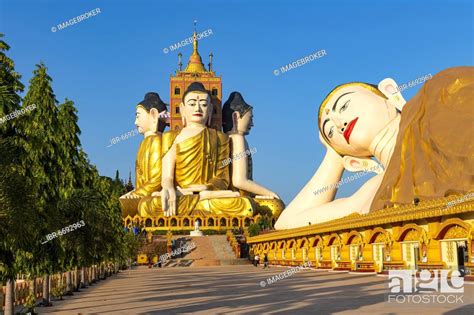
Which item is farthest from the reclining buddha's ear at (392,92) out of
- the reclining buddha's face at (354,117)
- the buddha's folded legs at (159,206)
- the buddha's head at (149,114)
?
the buddha's head at (149,114)

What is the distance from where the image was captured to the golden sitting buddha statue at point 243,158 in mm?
63969

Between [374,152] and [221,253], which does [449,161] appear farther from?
[221,253]

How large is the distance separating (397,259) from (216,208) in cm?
3743

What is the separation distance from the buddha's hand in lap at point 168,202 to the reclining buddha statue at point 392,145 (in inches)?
932

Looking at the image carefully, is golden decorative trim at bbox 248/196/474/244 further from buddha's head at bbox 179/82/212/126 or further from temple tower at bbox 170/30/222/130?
temple tower at bbox 170/30/222/130

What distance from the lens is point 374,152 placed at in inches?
1241

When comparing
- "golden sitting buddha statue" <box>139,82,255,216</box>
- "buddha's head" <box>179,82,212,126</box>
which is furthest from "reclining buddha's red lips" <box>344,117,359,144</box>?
"buddha's head" <box>179,82,212,126</box>

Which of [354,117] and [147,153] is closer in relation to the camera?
[354,117]

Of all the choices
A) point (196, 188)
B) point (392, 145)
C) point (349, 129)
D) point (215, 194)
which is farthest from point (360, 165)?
point (196, 188)

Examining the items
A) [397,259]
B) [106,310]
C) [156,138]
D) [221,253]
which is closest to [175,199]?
[156,138]

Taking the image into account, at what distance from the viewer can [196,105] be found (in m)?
62.8

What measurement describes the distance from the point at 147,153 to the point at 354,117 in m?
39.9

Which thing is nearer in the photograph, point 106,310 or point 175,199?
point 106,310

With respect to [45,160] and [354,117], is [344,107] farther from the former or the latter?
[45,160]
